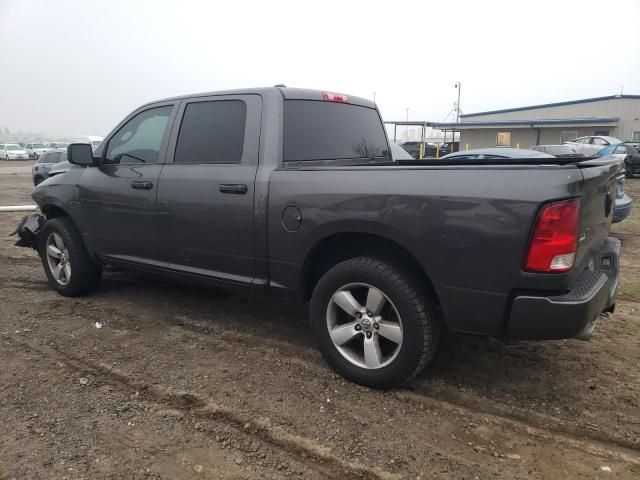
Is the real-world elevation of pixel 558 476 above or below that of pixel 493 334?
below

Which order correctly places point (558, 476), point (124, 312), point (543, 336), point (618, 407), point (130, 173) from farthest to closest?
point (124, 312) < point (130, 173) < point (618, 407) < point (543, 336) < point (558, 476)

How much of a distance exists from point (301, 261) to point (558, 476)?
1.81 m

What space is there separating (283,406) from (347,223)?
115cm

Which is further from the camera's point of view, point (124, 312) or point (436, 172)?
point (124, 312)

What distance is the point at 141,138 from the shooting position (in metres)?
4.20

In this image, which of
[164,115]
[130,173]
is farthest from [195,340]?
[164,115]

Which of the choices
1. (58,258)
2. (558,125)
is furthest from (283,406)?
(558,125)

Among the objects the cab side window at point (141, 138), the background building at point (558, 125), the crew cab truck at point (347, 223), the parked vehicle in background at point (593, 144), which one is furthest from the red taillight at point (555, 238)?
the background building at point (558, 125)

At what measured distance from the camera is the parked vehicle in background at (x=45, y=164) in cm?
1670

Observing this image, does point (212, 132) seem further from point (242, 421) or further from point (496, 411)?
point (496, 411)

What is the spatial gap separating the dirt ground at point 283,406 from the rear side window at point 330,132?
149cm

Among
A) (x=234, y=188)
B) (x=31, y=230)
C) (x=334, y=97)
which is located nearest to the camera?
(x=234, y=188)

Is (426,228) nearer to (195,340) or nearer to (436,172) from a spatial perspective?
(436,172)

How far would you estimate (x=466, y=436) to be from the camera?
101 inches
